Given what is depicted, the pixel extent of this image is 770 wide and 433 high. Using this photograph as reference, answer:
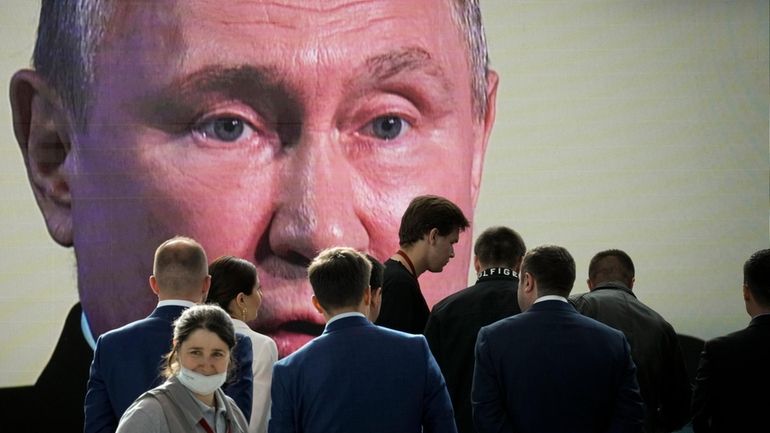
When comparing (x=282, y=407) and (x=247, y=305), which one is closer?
(x=282, y=407)

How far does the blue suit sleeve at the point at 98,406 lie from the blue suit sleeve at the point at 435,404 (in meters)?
0.81

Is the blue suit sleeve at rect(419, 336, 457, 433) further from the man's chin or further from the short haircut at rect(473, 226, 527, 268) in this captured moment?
the man's chin

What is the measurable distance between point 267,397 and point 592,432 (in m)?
0.89

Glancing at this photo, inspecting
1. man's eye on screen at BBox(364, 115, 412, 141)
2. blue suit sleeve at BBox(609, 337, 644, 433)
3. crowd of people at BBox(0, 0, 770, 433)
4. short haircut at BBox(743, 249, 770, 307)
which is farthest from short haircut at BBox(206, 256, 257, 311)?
man's eye on screen at BBox(364, 115, 412, 141)

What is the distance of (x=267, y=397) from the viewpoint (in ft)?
10.5

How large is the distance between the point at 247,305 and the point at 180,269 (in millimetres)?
255

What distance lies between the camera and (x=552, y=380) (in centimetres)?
306

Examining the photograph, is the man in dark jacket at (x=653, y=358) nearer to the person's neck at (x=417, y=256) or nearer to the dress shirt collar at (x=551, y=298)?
the person's neck at (x=417, y=256)

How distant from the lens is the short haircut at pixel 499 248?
3549 mm

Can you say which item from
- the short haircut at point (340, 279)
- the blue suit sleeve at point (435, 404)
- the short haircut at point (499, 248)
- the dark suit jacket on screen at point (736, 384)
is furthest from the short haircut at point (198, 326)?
the dark suit jacket on screen at point (736, 384)

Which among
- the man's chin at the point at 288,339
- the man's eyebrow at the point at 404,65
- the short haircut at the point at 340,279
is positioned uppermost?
the man's eyebrow at the point at 404,65

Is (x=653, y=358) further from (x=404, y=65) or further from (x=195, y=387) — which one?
(x=404, y=65)

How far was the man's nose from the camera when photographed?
504 centimetres

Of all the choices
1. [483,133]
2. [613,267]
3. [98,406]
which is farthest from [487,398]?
[483,133]
